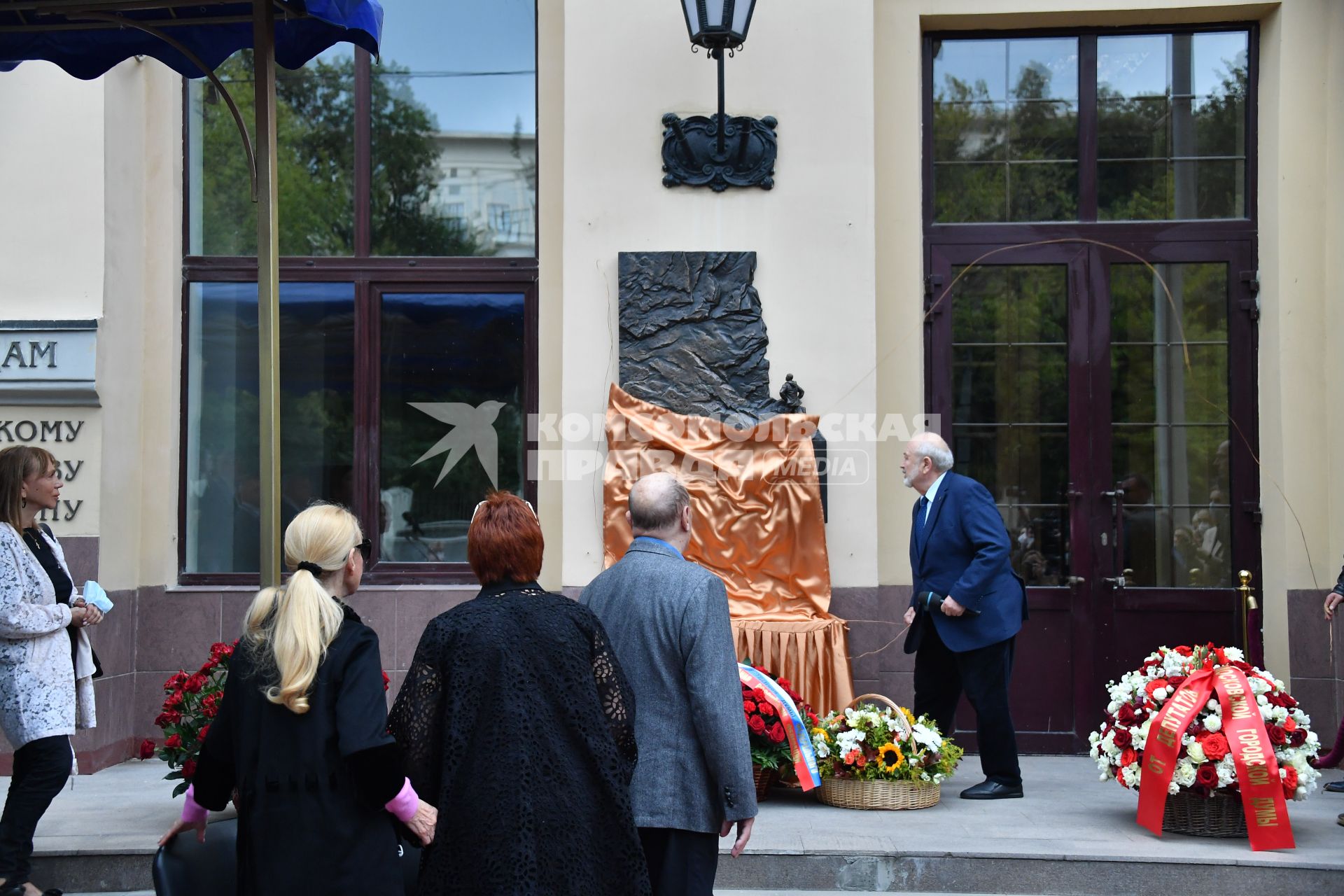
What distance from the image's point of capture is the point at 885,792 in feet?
21.2

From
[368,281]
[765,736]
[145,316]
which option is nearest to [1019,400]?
[765,736]

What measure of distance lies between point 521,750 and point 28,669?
293 cm

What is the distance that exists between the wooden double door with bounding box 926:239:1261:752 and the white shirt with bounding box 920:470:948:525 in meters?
1.28

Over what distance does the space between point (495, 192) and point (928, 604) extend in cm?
378

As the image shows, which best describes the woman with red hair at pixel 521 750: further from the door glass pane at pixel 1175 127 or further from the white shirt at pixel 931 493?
the door glass pane at pixel 1175 127

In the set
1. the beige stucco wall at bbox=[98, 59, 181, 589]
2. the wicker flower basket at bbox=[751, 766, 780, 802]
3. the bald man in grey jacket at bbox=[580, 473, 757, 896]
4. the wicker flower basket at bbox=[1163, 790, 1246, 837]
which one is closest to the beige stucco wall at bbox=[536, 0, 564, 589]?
the wicker flower basket at bbox=[751, 766, 780, 802]

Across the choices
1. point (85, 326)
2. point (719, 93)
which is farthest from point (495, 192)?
point (85, 326)

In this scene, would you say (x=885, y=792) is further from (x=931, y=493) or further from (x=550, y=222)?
(x=550, y=222)

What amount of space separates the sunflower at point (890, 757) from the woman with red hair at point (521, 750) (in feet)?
10.4

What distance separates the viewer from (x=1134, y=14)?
805 cm

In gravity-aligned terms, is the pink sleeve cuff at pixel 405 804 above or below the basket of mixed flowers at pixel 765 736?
above

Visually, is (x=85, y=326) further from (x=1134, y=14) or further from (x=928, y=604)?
(x=1134, y=14)

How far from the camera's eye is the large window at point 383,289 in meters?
8.27

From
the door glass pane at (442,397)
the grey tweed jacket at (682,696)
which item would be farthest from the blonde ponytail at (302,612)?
the door glass pane at (442,397)
